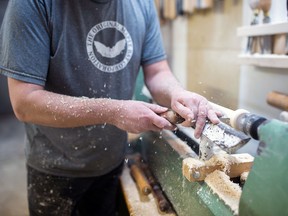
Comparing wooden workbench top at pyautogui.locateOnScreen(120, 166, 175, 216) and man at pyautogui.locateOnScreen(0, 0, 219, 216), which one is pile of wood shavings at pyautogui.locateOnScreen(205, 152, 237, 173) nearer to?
man at pyautogui.locateOnScreen(0, 0, 219, 216)

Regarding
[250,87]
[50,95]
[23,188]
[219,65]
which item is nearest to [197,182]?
[50,95]

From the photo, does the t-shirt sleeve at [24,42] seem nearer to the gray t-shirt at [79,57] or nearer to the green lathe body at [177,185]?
the gray t-shirt at [79,57]

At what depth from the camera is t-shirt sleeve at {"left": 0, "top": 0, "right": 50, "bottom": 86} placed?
29.6 inches

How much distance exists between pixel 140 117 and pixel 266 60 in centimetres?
57

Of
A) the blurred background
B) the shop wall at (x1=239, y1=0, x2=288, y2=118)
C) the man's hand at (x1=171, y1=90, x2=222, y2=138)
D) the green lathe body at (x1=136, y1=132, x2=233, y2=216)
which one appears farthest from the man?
the shop wall at (x1=239, y1=0, x2=288, y2=118)

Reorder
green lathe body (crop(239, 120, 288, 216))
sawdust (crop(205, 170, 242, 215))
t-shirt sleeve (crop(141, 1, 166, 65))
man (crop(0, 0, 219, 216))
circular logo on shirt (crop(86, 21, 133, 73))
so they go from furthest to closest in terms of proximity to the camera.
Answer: t-shirt sleeve (crop(141, 1, 166, 65)) < circular logo on shirt (crop(86, 21, 133, 73)) < man (crop(0, 0, 219, 216)) < sawdust (crop(205, 170, 242, 215)) < green lathe body (crop(239, 120, 288, 216))

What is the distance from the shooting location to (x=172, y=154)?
30.6 inches

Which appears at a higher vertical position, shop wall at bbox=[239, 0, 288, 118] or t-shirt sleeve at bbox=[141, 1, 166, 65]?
t-shirt sleeve at bbox=[141, 1, 166, 65]

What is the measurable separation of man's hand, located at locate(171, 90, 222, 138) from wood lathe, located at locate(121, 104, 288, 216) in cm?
3

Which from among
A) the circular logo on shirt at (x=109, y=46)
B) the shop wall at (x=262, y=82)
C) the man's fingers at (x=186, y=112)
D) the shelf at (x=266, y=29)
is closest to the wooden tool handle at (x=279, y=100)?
the shop wall at (x=262, y=82)

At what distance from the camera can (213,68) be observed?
6.15 feet

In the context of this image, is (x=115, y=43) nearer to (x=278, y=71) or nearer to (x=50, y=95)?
(x=50, y=95)

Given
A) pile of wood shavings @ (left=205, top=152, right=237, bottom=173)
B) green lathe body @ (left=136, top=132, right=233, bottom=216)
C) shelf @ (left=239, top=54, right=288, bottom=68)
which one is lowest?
green lathe body @ (left=136, top=132, right=233, bottom=216)

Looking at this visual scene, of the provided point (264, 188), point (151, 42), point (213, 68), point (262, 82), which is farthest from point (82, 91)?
point (213, 68)
